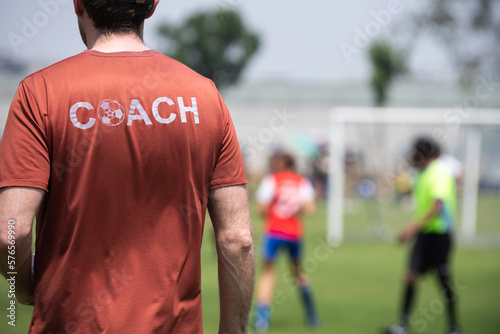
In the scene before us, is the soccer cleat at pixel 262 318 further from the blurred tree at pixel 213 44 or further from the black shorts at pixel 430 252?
the blurred tree at pixel 213 44

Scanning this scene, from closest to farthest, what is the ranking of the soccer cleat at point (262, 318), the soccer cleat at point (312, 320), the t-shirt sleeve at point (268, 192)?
the soccer cleat at point (262, 318)
the soccer cleat at point (312, 320)
the t-shirt sleeve at point (268, 192)

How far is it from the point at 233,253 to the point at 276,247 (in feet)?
17.9

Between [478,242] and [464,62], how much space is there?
6216 mm

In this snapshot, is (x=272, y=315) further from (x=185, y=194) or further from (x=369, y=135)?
(x=369, y=135)

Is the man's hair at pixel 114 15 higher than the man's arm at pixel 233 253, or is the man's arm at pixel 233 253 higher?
the man's hair at pixel 114 15

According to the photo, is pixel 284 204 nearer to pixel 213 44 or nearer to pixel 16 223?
pixel 16 223

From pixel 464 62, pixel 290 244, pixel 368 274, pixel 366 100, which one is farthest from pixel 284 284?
pixel 366 100

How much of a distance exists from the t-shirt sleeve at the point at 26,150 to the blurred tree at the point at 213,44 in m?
16.5

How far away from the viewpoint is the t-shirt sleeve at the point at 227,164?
1.93m

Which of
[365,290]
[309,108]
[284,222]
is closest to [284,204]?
[284,222]

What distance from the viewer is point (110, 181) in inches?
69.0

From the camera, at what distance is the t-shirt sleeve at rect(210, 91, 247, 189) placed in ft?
6.33

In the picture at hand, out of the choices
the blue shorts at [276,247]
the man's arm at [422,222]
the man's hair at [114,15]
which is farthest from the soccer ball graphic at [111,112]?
the blue shorts at [276,247]

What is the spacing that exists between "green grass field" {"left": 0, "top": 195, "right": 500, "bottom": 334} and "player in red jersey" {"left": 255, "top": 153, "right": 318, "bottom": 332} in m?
0.42
